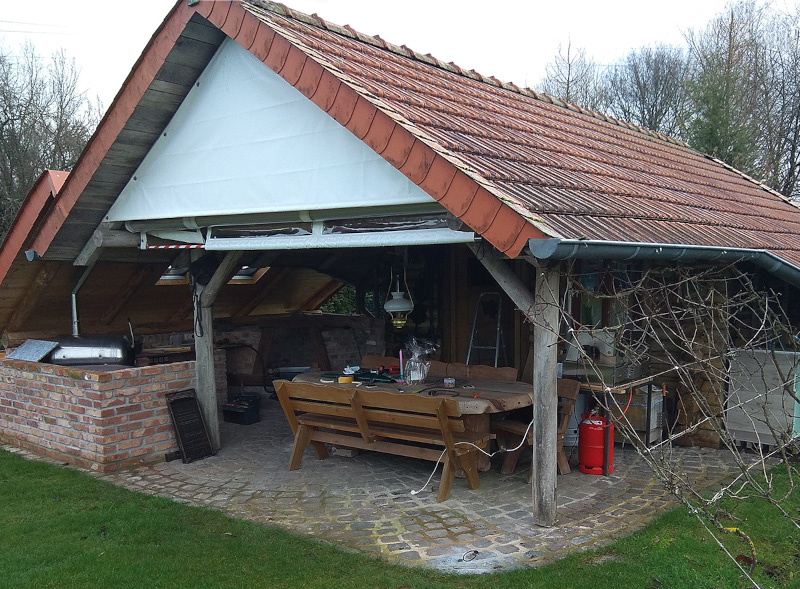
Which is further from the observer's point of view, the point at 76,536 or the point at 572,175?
the point at 572,175

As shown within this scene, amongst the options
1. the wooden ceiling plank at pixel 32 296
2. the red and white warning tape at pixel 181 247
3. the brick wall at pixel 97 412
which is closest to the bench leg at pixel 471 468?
the brick wall at pixel 97 412

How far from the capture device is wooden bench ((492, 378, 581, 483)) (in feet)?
19.6

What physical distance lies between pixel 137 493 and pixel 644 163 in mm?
6594

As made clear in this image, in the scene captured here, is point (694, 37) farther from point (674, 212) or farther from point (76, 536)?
point (76, 536)

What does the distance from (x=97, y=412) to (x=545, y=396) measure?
4.17 m

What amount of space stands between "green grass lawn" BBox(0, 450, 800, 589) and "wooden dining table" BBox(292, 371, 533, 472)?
1411 millimetres

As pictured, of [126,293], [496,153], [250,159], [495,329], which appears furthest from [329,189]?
[126,293]

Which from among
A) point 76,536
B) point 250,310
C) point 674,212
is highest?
point 674,212

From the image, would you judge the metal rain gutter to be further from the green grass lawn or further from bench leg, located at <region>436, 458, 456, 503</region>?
bench leg, located at <region>436, 458, 456, 503</region>

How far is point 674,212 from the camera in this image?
6246 mm

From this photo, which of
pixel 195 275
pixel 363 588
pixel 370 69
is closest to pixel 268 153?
pixel 370 69

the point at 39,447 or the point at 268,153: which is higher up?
the point at 268,153

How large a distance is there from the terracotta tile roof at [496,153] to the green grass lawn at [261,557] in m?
2.01

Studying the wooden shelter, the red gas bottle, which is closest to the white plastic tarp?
the wooden shelter
